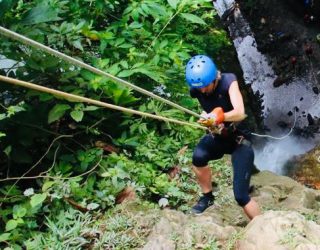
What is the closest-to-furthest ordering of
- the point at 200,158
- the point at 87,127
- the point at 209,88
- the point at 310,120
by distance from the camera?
the point at 209,88 → the point at 200,158 → the point at 87,127 → the point at 310,120

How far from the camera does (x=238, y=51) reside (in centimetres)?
934

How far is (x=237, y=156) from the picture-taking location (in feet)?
13.3

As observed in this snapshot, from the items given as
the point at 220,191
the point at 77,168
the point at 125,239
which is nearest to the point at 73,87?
the point at 77,168

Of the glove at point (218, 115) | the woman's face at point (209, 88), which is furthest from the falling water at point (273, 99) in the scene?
the glove at point (218, 115)

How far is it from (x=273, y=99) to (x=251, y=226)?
5.87 metres

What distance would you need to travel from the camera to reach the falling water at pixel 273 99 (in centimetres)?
790

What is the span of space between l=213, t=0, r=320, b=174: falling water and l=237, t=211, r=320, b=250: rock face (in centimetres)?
448

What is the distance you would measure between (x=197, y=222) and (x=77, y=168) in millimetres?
1457

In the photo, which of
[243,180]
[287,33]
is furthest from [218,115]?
[287,33]

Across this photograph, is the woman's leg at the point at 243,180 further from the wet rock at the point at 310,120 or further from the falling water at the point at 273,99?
the wet rock at the point at 310,120

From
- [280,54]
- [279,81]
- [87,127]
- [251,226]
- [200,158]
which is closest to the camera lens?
[251,226]

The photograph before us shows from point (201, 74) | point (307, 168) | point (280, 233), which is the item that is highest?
point (201, 74)

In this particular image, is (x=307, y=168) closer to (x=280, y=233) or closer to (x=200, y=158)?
(x=200, y=158)

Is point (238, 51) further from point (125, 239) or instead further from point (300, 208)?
point (125, 239)
